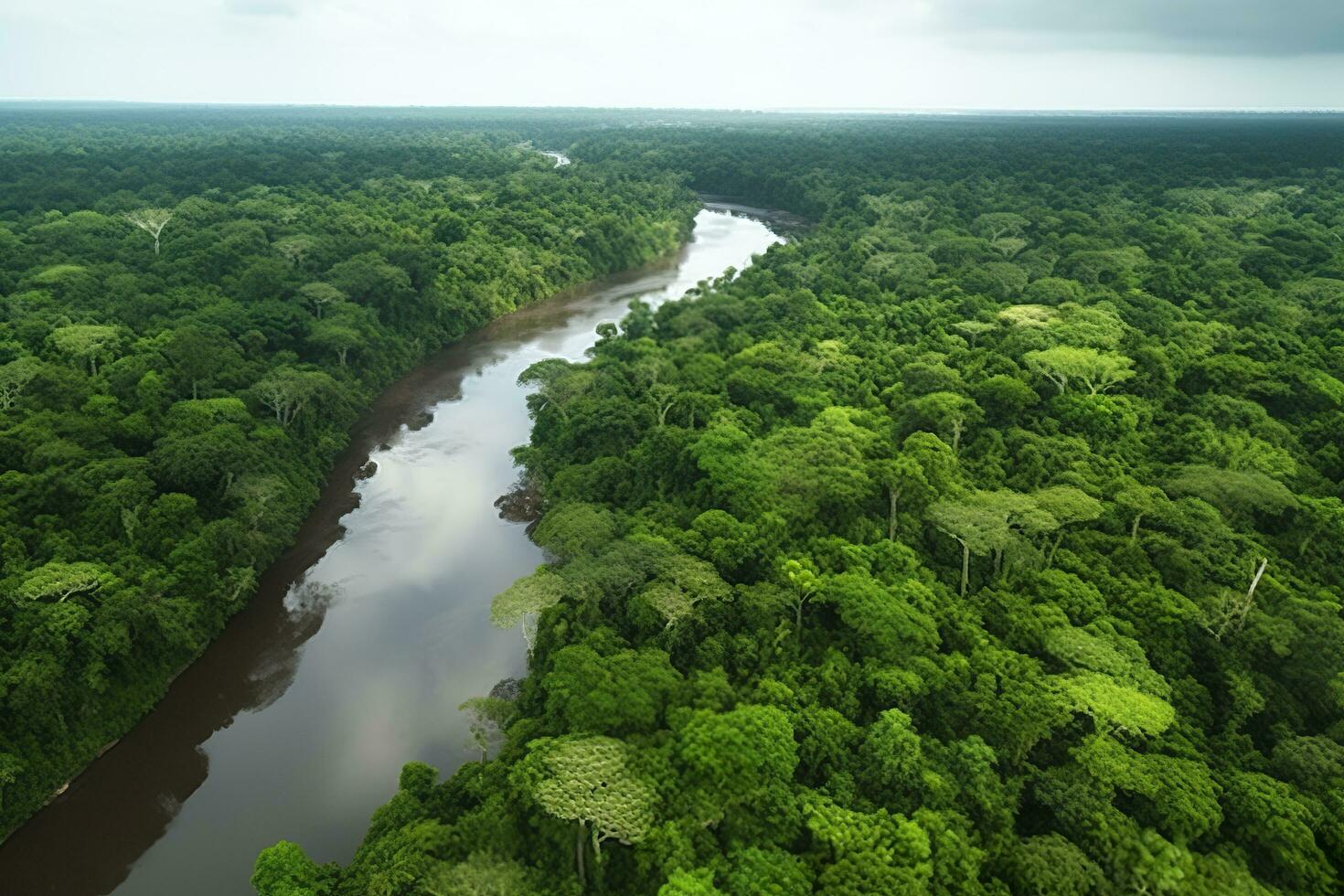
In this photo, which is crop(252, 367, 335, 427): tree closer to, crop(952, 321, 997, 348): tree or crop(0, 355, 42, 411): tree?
crop(0, 355, 42, 411): tree

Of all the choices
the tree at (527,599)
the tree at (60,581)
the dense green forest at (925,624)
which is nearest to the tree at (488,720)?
the dense green forest at (925,624)

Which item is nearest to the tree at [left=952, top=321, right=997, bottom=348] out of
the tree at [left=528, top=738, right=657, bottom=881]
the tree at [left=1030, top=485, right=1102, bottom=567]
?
the tree at [left=1030, top=485, right=1102, bottom=567]

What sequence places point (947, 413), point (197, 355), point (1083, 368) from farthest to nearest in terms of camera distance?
point (197, 355) < point (1083, 368) < point (947, 413)

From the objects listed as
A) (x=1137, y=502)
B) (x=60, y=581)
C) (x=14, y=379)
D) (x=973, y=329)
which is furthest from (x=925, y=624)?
(x=14, y=379)

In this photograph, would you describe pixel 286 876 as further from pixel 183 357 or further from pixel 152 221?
pixel 152 221

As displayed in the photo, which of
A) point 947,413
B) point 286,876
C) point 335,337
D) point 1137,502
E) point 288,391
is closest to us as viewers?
point 286,876
